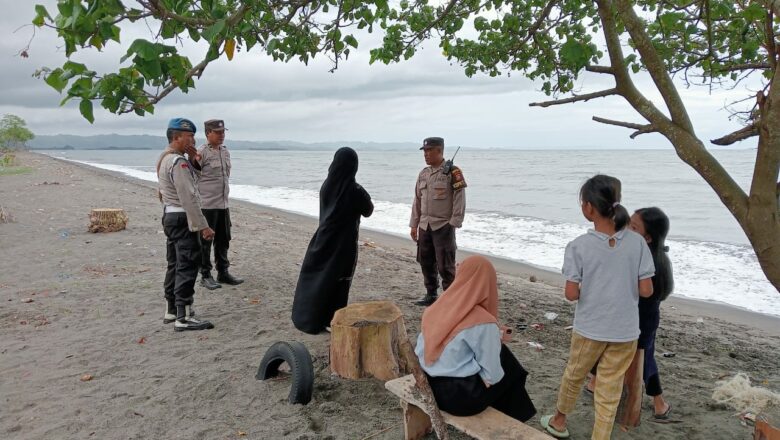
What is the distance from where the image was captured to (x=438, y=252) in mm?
6355

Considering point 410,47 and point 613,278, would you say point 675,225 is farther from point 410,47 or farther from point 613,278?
point 613,278

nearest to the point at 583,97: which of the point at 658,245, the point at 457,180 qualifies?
the point at 658,245

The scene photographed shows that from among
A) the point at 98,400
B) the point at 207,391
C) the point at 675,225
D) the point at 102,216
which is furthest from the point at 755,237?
the point at 675,225

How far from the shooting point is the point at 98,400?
395cm

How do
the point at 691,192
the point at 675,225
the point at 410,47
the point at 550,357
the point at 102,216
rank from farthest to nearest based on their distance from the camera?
the point at 691,192 → the point at 675,225 → the point at 102,216 → the point at 410,47 → the point at 550,357

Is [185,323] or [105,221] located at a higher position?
[105,221]

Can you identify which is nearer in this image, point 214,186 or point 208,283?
point 214,186

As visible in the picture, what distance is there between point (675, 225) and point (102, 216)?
16.5 m

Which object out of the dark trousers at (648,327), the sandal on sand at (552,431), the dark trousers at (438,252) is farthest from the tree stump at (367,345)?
the dark trousers at (438,252)

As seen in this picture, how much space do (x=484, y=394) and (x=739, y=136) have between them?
2.17 meters

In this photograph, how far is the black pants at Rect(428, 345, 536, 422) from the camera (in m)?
3.05

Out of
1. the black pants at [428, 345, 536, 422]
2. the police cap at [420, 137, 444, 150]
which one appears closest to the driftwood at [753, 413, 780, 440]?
the black pants at [428, 345, 536, 422]

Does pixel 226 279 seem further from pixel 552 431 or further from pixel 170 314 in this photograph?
pixel 552 431

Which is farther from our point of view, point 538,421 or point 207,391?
point 207,391
